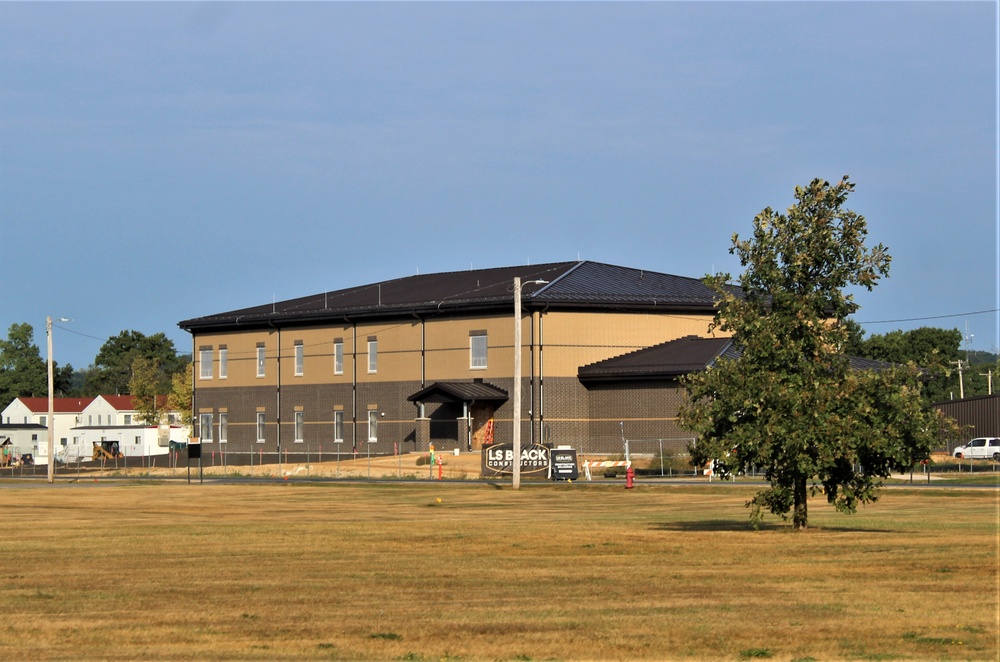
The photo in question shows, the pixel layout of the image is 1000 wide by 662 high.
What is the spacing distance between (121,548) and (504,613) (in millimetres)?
12968

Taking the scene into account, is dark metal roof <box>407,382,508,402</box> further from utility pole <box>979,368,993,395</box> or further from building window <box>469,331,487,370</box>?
utility pole <box>979,368,993,395</box>

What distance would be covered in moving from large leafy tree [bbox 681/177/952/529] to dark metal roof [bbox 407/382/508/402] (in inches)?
1904

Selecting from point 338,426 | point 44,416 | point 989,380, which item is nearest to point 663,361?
point 338,426

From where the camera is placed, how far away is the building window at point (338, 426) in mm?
88062

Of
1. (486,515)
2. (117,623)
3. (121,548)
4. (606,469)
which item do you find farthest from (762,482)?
(117,623)

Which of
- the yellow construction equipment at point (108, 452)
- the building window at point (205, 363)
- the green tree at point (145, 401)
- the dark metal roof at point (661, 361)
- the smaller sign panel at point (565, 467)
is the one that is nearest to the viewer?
the smaller sign panel at point (565, 467)

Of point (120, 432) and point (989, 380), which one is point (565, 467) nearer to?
point (120, 432)

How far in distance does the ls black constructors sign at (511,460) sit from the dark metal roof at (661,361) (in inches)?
458

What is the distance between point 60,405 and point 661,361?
4202 inches

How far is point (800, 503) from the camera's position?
29859 millimetres

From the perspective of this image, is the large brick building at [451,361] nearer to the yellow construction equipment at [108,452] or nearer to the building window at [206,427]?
the building window at [206,427]

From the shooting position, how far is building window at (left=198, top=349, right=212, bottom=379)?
318ft

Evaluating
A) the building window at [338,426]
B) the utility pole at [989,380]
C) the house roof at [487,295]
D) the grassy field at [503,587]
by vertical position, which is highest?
the house roof at [487,295]

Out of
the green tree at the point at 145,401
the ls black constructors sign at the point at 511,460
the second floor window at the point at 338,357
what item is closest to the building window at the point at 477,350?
the second floor window at the point at 338,357
